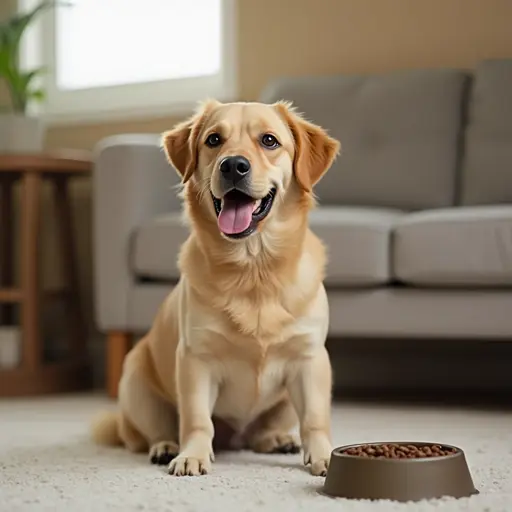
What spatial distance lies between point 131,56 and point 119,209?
1.34 m

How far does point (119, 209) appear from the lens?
127 inches

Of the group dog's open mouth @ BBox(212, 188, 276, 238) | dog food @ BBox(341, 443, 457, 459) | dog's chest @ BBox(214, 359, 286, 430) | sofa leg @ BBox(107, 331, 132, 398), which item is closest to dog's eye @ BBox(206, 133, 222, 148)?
dog's open mouth @ BBox(212, 188, 276, 238)

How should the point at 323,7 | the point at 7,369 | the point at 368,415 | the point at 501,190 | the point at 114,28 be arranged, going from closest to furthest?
the point at 368,415 → the point at 501,190 → the point at 7,369 → the point at 323,7 → the point at 114,28

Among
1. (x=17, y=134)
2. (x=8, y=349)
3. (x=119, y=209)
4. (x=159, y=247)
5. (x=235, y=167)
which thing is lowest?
(x=8, y=349)

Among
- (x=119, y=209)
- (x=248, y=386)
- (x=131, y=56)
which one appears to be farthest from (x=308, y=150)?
(x=131, y=56)

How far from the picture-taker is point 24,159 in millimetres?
3533

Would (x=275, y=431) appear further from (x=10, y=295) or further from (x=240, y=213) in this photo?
(x=10, y=295)

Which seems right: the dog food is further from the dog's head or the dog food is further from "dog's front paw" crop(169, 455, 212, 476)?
the dog's head

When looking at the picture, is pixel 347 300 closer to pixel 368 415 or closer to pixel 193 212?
pixel 368 415

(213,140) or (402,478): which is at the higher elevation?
(213,140)

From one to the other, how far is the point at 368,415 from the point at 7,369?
51.1 inches

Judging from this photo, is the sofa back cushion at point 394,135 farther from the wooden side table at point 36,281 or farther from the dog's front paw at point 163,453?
the dog's front paw at point 163,453

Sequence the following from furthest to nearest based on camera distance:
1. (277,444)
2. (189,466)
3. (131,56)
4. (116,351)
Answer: (131,56), (116,351), (277,444), (189,466)

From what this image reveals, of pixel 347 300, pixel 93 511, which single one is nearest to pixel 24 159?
pixel 347 300
